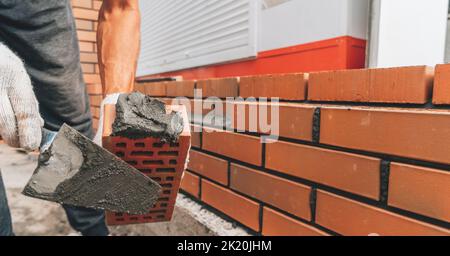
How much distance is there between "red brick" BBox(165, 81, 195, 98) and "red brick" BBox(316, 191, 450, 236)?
3.44 feet

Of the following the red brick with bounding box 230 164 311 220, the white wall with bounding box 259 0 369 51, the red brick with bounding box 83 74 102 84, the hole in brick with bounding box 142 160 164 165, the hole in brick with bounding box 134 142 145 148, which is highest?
the white wall with bounding box 259 0 369 51

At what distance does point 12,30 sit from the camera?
46.8 inches

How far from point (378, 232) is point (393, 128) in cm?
36

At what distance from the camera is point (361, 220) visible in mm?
1067

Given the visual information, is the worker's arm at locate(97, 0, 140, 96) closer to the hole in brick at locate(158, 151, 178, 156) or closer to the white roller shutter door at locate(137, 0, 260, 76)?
the hole in brick at locate(158, 151, 178, 156)

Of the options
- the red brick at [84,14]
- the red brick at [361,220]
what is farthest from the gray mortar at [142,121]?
the red brick at [84,14]

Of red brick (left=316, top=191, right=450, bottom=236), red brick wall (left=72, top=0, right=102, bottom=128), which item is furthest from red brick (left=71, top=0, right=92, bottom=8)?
red brick (left=316, top=191, right=450, bottom=236)

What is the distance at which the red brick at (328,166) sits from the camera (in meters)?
1.03

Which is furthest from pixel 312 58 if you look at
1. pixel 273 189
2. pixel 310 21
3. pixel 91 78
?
pixel 91 78

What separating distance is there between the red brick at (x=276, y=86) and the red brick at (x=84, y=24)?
244 centimetres

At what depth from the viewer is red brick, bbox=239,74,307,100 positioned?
4.13 feet

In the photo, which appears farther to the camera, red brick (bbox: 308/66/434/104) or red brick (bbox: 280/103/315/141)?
red brick (bbox: 280/103/315/141)

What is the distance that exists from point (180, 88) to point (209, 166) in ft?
1.89

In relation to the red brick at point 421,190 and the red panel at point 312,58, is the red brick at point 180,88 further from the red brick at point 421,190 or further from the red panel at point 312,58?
the red brick at point 421,190
